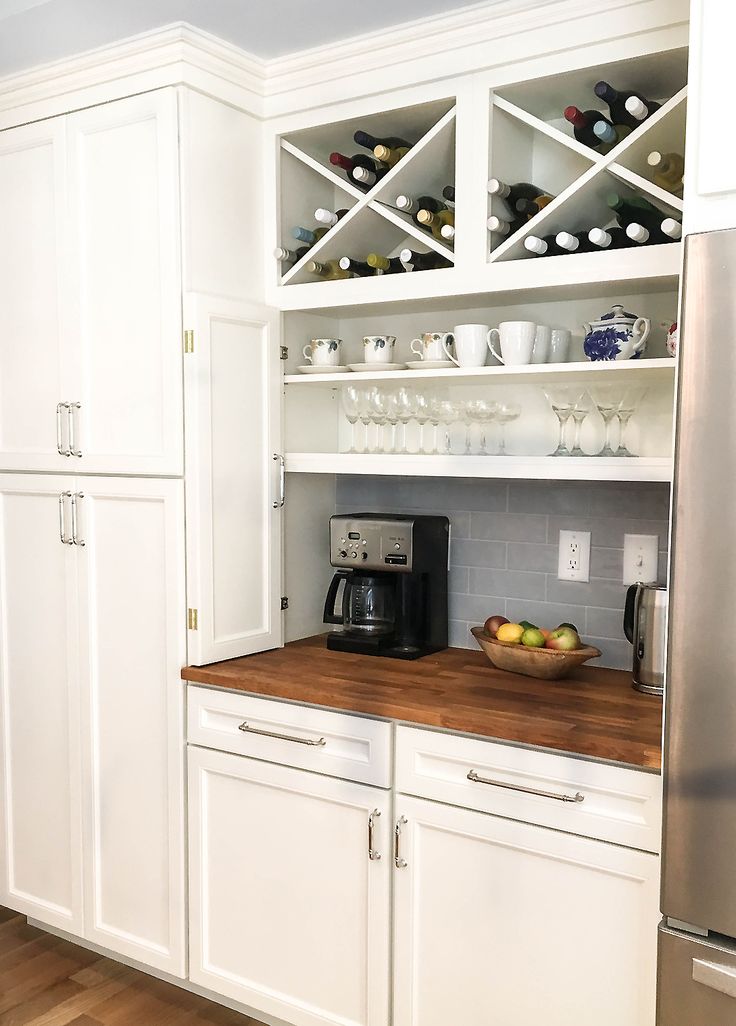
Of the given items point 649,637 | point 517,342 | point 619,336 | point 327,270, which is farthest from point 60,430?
point 649,637

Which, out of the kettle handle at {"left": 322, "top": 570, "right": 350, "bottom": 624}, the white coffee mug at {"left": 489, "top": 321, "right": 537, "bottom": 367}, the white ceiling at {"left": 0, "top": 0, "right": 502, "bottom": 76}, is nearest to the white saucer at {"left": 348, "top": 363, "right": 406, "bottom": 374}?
the white coffee mug at {"left": 489, "top": 321, "right": 537, "bottom": 367}

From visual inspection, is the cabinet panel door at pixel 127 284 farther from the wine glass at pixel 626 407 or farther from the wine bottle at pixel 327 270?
the wine glass at pixel 626 407

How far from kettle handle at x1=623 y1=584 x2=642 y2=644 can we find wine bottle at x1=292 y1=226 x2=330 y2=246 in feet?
4.10

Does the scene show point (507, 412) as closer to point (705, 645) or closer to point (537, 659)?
point (537, 659)

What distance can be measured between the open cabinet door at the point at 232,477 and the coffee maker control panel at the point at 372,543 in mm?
175

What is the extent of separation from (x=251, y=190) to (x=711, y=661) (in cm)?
176

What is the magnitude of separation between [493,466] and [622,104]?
→ 85 centimetres

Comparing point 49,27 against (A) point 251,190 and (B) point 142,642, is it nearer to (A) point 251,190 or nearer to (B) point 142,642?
(A) point 251,190

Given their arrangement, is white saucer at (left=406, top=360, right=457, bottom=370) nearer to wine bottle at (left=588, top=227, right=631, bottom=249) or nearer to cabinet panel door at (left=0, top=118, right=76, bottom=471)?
wine bottle at (left=588, top=227, right=631, bottom=249)

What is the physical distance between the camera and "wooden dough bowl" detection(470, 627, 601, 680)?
231 centimetres

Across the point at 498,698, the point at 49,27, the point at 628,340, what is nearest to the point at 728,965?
the point at 498,698

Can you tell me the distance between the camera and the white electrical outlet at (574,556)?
254 cm

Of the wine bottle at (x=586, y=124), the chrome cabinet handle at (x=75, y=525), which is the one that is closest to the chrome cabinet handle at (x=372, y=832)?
the chrome cabinet handle at (x=75, y=525)

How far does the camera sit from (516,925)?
6.57 ft
